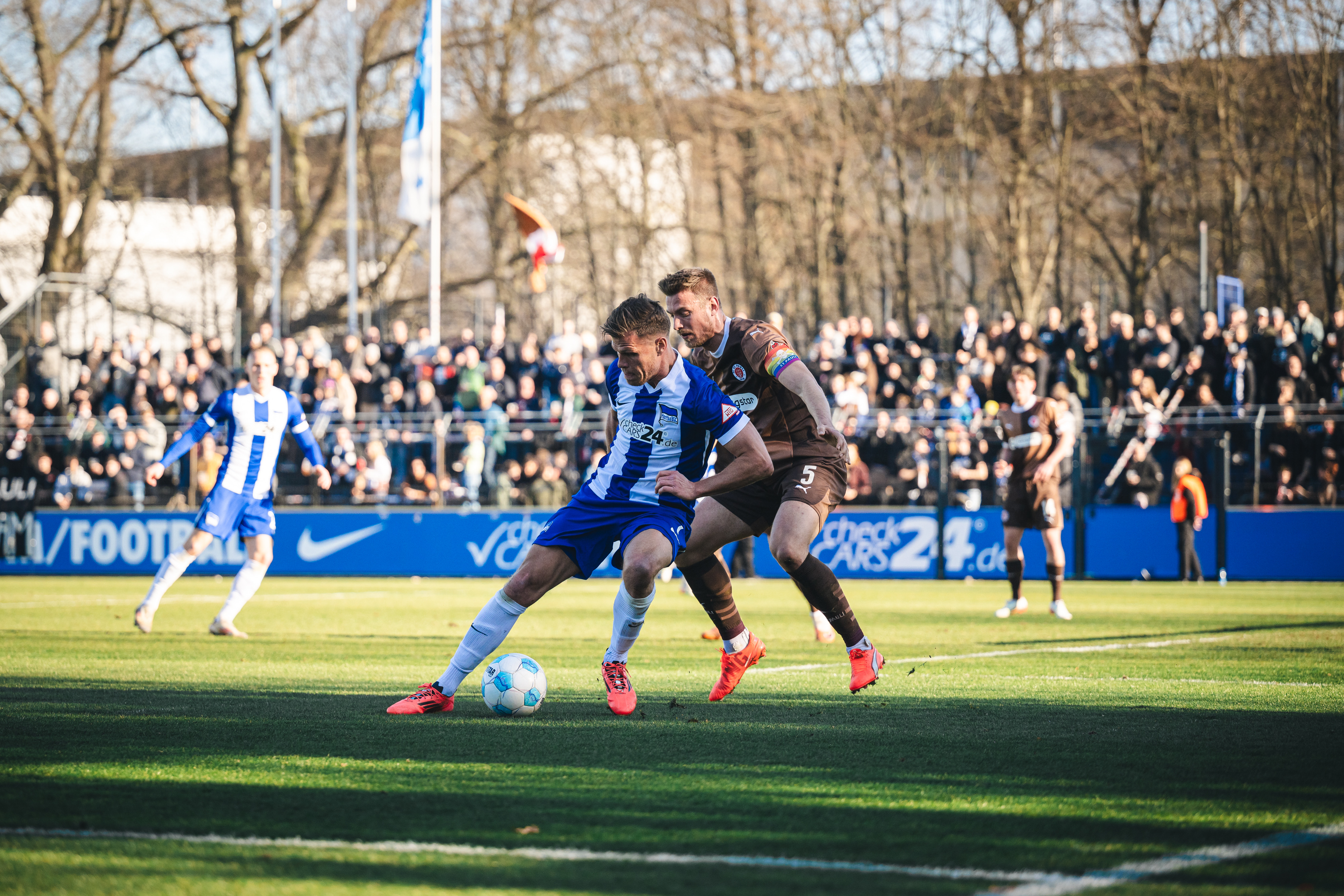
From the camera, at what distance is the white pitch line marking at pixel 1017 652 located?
9.31m

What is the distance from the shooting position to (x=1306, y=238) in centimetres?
2528

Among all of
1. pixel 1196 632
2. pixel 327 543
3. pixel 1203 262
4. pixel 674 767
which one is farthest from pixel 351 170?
pixel 674 767

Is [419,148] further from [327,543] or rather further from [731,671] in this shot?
[731,671]

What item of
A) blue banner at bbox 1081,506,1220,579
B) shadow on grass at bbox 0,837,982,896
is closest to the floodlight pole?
blue banner at bbox 1081,506,1220,579

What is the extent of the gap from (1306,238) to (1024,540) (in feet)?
29.3

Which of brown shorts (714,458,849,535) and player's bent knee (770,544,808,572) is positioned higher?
brown shorts (714,458,849,535)

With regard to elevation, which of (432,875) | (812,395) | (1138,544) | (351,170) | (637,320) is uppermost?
(351,170)

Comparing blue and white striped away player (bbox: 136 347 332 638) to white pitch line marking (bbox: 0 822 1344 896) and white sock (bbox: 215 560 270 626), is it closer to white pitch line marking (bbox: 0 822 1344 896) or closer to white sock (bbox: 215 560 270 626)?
white sock (bbox: 215 560 270 626)

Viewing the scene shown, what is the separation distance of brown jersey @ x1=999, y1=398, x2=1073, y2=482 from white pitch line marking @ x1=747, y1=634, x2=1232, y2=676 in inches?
114

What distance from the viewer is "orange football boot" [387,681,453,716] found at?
22.9 feet

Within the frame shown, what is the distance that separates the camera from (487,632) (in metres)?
6.86

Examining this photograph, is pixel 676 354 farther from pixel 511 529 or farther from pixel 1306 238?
→ pixel 1306 238

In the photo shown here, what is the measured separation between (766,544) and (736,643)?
15.1 meters

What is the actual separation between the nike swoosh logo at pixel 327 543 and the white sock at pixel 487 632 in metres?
15.9
